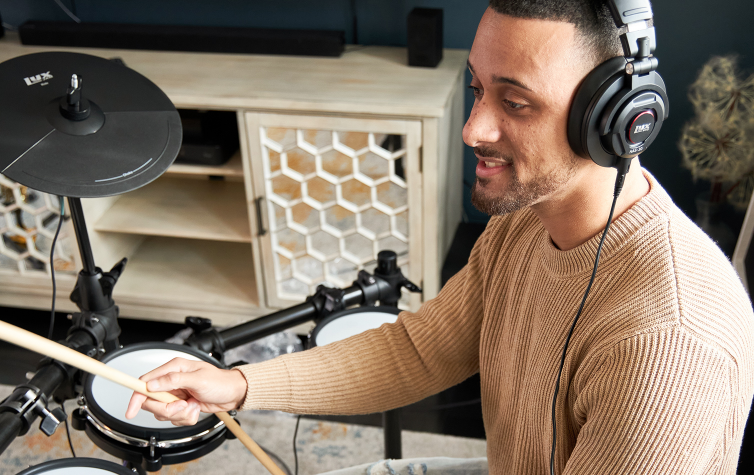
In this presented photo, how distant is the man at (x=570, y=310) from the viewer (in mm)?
633

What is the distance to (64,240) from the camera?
6.65 ft

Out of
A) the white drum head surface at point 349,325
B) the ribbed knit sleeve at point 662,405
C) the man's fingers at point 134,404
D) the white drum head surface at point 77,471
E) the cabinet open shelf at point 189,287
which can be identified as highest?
the ribbed knit sleeve at point 662,405

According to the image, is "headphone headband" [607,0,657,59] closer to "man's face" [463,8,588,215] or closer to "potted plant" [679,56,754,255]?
"man's face" [463,8,588,215]

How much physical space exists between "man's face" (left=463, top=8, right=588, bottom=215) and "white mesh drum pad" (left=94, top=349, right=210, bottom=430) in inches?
20.4

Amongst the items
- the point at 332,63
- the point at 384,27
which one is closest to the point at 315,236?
the point at 332,63

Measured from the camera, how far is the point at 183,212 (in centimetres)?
207

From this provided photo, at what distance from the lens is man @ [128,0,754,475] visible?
0.63m

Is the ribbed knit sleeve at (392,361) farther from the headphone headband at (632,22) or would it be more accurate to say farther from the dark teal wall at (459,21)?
the dark teal wall at (459,21)

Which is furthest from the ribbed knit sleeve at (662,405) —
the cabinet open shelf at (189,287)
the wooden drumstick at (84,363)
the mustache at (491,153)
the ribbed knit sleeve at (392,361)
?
the cabinet open shelf at (189,287)

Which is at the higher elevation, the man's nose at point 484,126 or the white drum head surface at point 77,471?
the man's nose at point 484,126

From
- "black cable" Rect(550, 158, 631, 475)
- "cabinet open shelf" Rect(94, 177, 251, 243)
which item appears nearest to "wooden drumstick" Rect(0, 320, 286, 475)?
"black cable" Rect(550, 158, 631, 475)

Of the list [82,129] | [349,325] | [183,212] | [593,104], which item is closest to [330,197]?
[183,212]

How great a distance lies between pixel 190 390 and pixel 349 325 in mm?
352

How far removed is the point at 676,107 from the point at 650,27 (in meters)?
1.63
